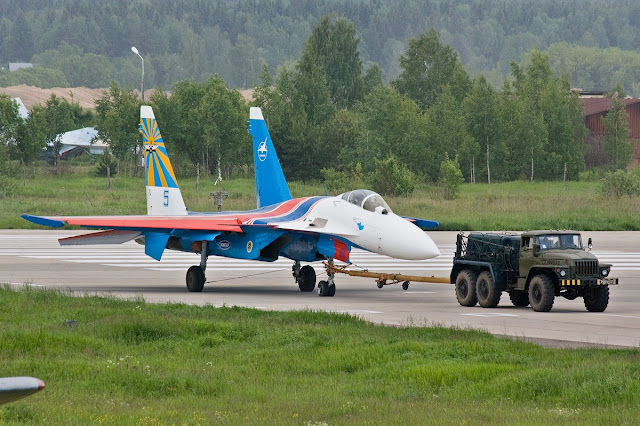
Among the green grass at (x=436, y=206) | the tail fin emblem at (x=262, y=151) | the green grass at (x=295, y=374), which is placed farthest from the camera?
the green grass at (x=436, y=206)

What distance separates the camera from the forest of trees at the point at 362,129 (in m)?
68.8

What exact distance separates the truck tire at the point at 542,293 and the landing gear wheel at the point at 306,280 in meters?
6.12

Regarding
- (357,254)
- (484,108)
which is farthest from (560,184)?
(357,254)

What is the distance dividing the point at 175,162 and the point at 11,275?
59.4 metres

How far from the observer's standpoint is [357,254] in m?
33.2

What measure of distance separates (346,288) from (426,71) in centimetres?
8247

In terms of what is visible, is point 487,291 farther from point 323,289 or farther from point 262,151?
point 262,151

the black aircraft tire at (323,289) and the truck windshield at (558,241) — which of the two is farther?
the black aircraft tire at (323,289)

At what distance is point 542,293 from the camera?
18406mm

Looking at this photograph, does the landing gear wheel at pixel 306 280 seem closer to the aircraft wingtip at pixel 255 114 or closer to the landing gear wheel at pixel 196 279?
the landing gear wheel at pixel 196 279

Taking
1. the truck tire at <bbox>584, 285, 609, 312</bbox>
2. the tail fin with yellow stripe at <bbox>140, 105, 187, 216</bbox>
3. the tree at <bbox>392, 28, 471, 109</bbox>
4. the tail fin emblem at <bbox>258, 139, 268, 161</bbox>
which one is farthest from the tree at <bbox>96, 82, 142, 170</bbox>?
the truck tire at <bbox>584, 285, 609, 312</bbox>

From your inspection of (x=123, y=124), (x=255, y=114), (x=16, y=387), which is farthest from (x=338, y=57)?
(x=16, y=387)

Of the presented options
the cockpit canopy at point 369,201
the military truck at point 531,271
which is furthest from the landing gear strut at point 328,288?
the military truck at point 531,271

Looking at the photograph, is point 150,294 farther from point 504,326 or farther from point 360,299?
point 504,326
